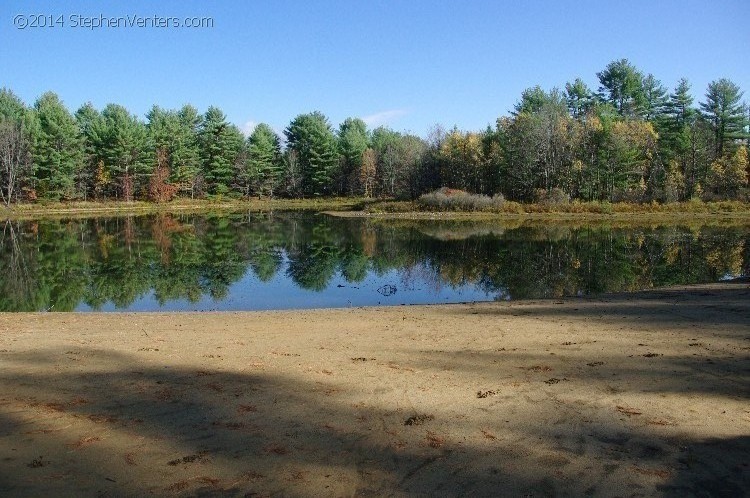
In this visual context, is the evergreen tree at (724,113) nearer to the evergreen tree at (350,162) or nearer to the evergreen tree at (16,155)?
the evergreen tree at (350,162)

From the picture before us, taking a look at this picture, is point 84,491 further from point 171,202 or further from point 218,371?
point 171,202

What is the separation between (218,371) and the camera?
828cm

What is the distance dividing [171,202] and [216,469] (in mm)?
81719

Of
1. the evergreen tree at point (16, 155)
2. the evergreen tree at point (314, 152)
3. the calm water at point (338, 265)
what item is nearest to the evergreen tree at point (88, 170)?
the evergreen tree at point (16, 155)

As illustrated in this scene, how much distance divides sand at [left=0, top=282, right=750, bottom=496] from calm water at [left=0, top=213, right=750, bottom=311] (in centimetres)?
796

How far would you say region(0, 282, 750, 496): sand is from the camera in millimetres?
4992

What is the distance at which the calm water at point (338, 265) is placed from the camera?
1934 centimetres

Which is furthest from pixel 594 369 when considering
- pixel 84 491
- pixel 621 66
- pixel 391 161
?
pixel 621 66

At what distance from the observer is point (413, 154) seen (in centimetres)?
8250

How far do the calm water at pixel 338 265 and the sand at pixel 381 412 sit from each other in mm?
7956

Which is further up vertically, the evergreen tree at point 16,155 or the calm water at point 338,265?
the evergreen tree at point 16,155

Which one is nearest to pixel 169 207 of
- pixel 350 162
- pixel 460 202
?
pixel 350 162

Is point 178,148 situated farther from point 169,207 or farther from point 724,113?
point 724,113

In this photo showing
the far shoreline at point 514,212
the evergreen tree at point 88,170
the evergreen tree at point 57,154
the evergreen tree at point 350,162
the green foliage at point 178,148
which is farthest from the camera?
the evergreen tree at point 350,162
